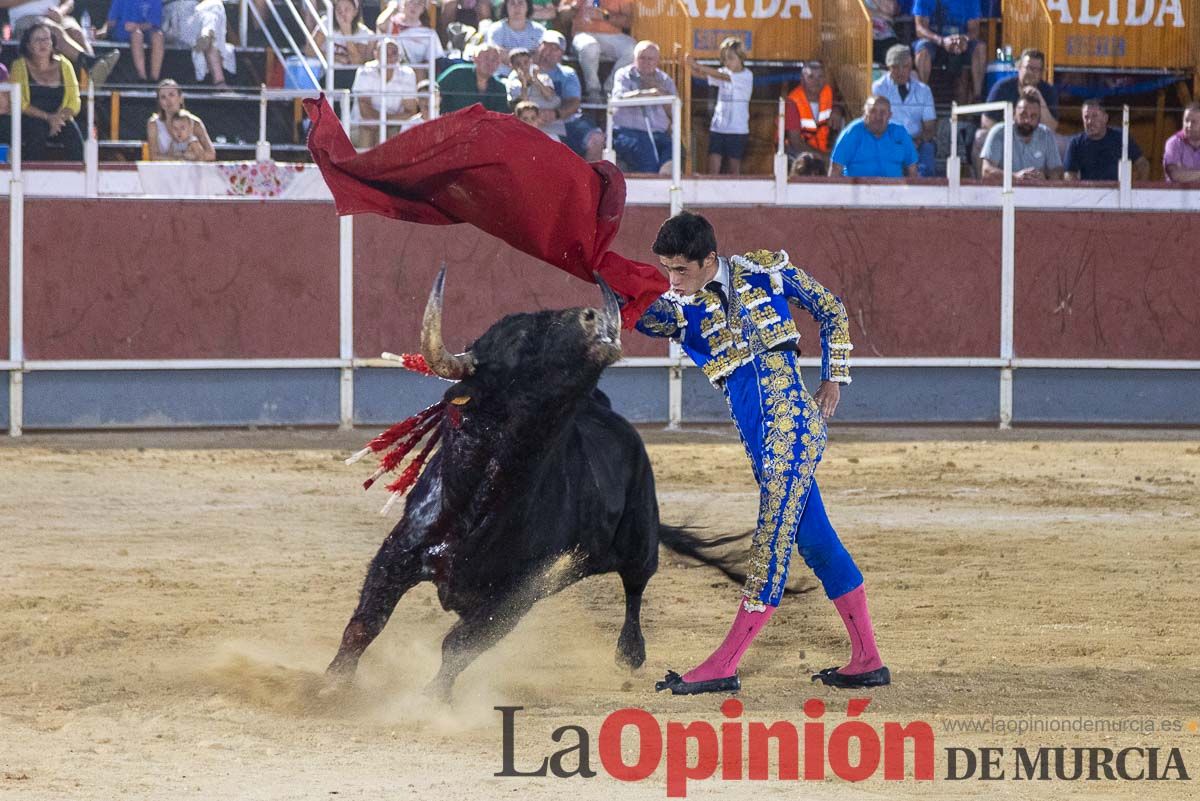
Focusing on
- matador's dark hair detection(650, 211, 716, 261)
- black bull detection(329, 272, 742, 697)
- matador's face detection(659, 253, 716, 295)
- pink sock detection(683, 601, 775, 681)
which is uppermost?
matador's dark hair detection(650, 211, 716, 261)

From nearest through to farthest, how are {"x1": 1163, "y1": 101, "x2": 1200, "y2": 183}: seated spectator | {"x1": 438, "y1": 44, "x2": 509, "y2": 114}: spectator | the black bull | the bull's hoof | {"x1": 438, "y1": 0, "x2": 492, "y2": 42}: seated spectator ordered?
the black bull → the bull's hoof → {"x1": 438, "y1": 44, "x2": 509, "y2": 114}: spectator → {"x1": 1163, "y1": 101, "x2": 1200, "y2": 183}: seated spectator → {"x1": 438, "y1": 0, "x2": 492, "y2": 42}: seated spectator

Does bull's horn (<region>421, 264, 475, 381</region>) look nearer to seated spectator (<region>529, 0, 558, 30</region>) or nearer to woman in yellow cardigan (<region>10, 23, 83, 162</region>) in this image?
woman in yellow cardigan (<region>10, 23, 83, 162</region>)

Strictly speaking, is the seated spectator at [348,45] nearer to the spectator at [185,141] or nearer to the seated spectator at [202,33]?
the seated spectator at [202,33]

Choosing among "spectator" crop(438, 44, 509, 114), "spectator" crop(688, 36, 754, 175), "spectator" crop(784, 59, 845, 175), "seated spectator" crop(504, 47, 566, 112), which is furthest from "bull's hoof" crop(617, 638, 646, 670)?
"spectator" crop(784, 59, 845, 175)

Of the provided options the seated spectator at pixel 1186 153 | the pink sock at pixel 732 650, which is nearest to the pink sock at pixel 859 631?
the pink sock at pixel 732 650

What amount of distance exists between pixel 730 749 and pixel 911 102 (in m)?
7.90

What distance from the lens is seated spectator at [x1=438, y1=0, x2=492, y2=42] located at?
1070cm

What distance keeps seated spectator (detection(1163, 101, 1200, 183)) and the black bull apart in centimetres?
753

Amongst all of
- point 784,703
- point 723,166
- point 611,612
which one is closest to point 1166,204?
point 723,166

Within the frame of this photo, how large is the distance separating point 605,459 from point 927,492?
3654 millimetres

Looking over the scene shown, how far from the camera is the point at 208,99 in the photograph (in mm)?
9758

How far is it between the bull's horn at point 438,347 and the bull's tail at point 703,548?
4.03 ft

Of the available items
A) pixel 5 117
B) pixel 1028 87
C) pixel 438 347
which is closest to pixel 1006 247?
pixel 1028 87

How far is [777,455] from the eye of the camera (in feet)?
12.4
